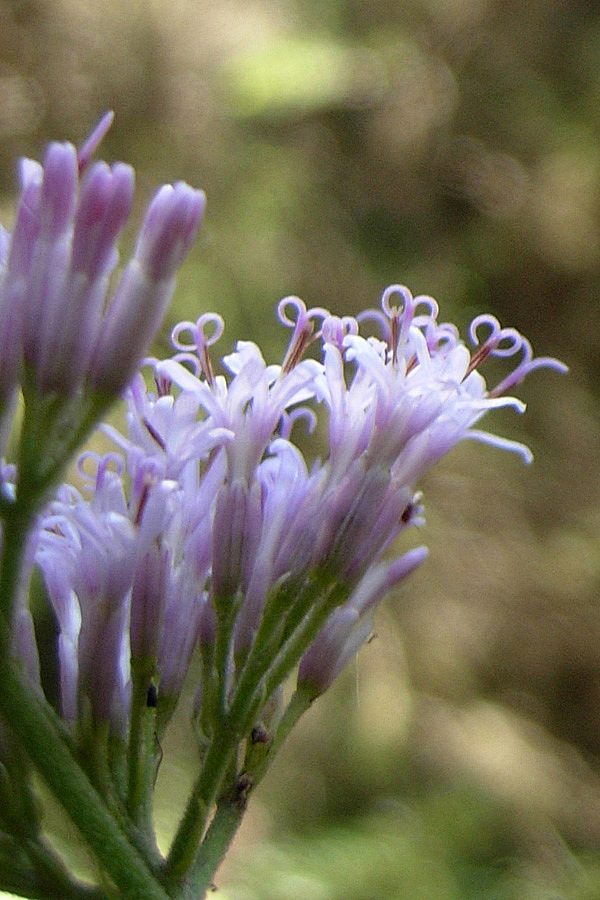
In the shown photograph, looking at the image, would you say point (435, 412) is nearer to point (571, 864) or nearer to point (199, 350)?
point (199, 350)

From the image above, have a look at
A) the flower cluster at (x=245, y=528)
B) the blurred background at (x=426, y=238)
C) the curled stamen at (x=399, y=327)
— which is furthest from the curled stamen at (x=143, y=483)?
the blurred background at (x=426, y=238)

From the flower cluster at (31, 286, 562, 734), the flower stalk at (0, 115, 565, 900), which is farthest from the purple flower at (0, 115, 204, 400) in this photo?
the flower cluster at (31, 286, 562, 734)

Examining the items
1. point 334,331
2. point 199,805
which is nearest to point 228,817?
point 199,805

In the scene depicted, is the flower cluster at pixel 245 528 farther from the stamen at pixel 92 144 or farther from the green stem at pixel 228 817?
the stamen at pixel 92 144

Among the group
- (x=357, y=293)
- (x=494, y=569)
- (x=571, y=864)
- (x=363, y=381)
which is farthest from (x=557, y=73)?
(x=363, y=381)

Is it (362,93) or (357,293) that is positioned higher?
(362,93)

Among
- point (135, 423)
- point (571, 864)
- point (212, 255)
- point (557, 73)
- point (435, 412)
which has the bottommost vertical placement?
point (571, 864)

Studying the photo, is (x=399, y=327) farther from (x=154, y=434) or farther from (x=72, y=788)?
(x=72, y=788)
